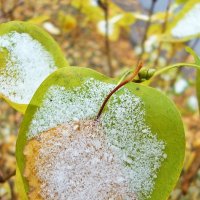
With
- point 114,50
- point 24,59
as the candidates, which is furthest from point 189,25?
point 114,50

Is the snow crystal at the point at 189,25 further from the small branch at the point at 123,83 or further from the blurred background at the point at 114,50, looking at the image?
the blurred background at the point at 114,50

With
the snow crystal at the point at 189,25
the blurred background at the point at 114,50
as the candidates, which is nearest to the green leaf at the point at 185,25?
the snow crystal at the point at 189,25

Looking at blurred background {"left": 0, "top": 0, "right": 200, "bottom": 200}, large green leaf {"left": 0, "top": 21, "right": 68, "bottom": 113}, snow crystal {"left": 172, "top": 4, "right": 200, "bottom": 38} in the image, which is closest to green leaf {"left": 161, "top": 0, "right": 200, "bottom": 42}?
snow crystal {"left": 172, "top": 4, "right": 200, "bottom": 38}

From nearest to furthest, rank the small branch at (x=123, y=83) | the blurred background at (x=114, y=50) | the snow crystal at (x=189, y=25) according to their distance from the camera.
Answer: the small branch at (x=123, y=83), the snow crystal at (x=189, y=25), the blurred background at (x=114, y=50)

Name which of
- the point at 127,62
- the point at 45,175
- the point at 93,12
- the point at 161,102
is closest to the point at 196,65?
the point at 161,102

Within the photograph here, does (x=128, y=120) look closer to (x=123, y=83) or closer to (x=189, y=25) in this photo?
(x=123, y=83)

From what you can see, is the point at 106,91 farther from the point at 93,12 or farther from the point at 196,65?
the point at 93,12

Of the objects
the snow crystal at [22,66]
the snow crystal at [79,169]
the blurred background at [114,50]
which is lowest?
the blurred background at [114,50]

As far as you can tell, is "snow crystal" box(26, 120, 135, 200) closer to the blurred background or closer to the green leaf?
the green leaf
